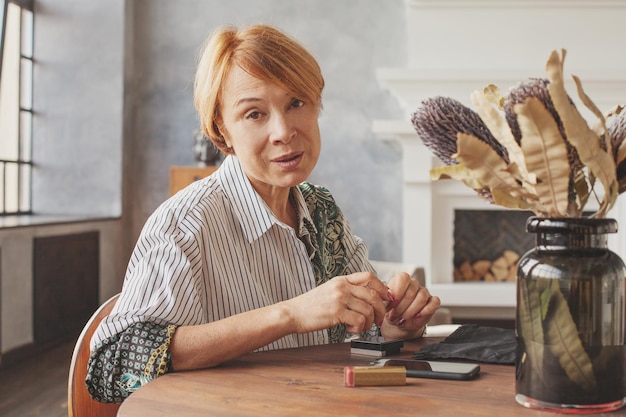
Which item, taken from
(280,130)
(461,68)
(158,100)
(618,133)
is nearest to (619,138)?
(618,133)

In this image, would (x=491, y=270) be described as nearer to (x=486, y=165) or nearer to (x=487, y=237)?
(x=487, y=237)

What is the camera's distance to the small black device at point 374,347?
135 cm

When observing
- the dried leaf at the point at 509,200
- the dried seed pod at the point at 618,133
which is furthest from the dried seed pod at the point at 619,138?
the dried leaf at the point at 509,200

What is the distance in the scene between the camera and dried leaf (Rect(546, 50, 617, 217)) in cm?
Result: 87

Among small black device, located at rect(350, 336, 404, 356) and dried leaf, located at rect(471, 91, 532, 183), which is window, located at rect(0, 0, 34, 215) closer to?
small black device, located at rect(350, 336, 404, 356)

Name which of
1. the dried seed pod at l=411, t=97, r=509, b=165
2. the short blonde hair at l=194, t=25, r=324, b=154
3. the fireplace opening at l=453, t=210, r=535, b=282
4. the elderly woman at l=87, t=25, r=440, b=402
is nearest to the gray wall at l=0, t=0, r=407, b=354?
the fireplace opening at l=453, t=210, r=535, b=282

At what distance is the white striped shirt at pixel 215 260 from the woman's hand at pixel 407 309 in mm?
197

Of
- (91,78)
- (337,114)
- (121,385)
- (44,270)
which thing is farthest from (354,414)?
(91,78)

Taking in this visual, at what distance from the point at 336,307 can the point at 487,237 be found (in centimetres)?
416

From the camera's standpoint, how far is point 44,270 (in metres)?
4.49

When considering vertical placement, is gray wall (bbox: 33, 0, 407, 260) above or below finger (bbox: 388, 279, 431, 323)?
above

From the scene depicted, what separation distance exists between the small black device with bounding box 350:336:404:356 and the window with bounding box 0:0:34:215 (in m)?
4.19

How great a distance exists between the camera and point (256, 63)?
154 cm

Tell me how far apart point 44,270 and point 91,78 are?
1.50 m
